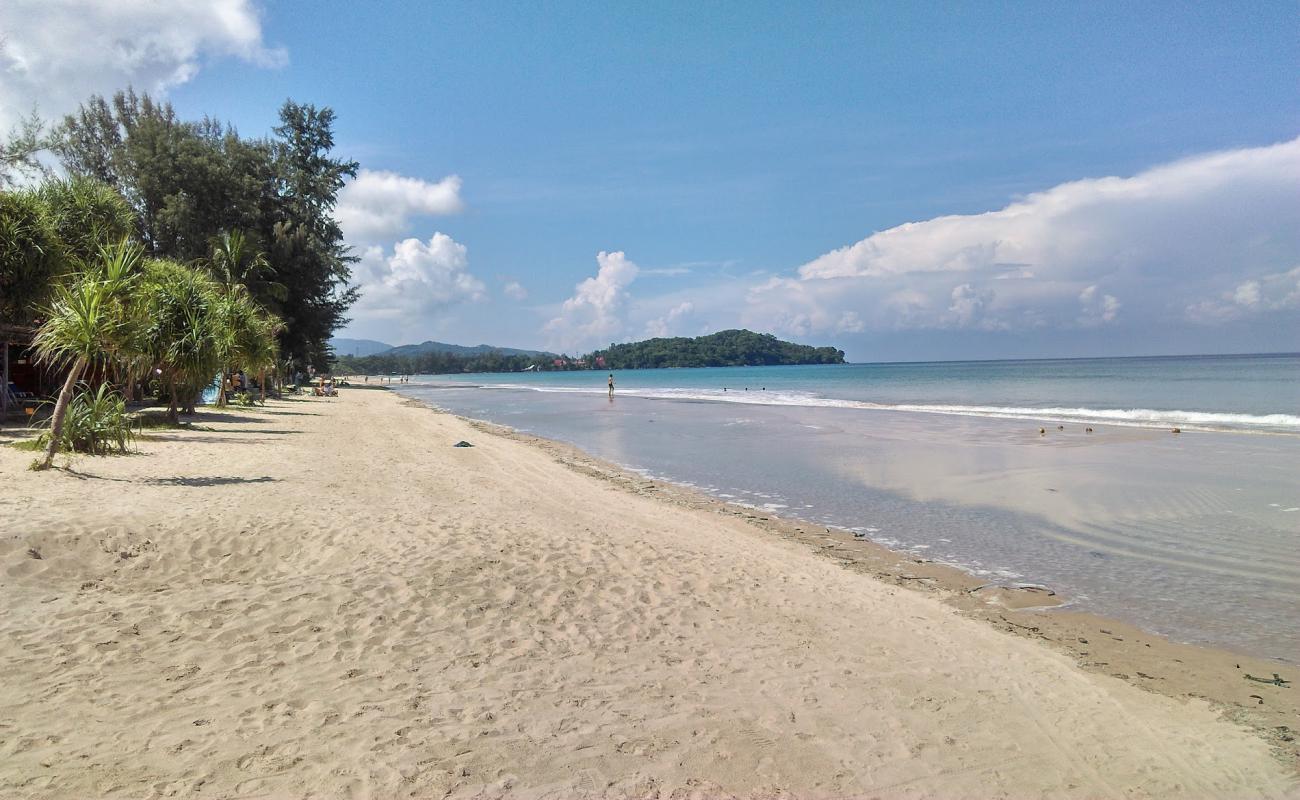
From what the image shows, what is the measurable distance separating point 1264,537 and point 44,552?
13.7 m

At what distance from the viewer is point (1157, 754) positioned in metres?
4.35

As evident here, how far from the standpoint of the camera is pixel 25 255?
16.3 metres

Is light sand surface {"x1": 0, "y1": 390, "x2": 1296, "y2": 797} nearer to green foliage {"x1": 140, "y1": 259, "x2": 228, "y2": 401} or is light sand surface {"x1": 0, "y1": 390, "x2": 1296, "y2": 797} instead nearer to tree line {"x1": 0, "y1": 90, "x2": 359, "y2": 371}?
green foliage {"x1": 140, "y1": 259, "x2": 228, "y2": 401}

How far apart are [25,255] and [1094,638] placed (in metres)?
21.1

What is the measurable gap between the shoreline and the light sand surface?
269mm

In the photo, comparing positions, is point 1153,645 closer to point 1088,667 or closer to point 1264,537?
point 1088,667

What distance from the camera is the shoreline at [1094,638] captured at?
16.5 feet

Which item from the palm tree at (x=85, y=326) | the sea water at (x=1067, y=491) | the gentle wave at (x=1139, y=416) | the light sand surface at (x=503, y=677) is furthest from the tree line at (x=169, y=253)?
the gentle wave at (x=1139, y=416)

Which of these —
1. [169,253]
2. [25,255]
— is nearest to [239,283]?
[169,253]

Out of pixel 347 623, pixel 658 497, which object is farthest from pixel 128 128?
pixel 347 623

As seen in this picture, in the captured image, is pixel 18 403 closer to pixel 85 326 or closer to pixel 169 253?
pixel 85 326

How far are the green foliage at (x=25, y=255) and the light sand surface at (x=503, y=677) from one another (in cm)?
1119

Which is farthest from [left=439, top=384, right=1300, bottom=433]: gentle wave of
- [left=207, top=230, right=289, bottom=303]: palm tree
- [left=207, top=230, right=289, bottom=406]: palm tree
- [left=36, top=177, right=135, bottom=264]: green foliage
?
[left=36, top=177, right=135, bottom=264]: green foliage

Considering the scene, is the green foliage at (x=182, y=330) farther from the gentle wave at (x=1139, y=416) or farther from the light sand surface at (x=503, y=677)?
the gentle wave at (x=1139, y=416)
